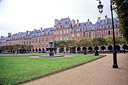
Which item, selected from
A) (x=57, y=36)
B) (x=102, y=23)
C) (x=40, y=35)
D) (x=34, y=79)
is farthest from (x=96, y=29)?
(x=34, y=79)

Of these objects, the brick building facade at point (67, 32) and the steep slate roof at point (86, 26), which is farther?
the steep slate roof at point (86, 26)

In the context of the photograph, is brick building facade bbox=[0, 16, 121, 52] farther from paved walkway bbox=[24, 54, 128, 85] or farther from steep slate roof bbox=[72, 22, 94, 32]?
paved walkway bbox=[24, 54, 128, 85]

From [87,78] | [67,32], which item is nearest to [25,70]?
[87,78]

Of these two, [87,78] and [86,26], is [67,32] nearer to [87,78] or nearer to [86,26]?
[86,26]

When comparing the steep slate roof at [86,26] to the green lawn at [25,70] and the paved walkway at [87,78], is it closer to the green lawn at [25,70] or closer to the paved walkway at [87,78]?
the green lawn at [25,70]

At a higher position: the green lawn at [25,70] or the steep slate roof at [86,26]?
the steep slate roof at [86,26]

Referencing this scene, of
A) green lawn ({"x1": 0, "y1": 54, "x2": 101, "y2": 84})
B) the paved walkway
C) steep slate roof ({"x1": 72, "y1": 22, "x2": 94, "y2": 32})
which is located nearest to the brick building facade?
steep slate roof ({"x1": 72, "y1": 22, "x2": 94, "y2": 32})

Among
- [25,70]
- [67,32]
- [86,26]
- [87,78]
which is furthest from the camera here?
[67,32]

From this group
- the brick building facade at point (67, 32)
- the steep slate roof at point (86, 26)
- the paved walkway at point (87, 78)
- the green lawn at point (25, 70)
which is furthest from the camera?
the steep slate roof at point (86, 26)

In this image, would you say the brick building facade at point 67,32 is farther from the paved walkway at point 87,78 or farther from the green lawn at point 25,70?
the paved walkway at point 87,78

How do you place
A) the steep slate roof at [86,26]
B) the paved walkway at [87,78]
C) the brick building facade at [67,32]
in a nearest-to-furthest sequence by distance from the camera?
1. the paved walkway at [87,78]
2. the brick building facade at [67,32]
3. the steep slate roof at [86,26]

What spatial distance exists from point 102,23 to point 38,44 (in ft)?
136

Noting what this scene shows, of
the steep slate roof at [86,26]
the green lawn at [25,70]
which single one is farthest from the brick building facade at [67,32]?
the green lawn at [25,70]

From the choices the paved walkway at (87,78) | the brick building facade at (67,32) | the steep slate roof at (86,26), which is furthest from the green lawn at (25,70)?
the steep slate roof at (86,26)
